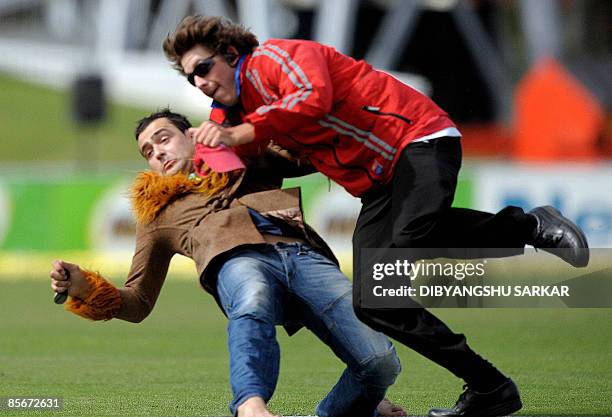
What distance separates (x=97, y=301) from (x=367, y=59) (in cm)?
3823

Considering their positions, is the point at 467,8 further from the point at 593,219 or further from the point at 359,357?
the point at 359,357

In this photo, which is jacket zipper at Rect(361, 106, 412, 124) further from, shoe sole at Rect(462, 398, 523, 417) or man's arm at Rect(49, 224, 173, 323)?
shoe sole at Rect(462, 398, 523, 417)

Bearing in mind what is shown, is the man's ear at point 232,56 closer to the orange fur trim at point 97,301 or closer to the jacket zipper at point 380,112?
the jacket zipper at point 380,112

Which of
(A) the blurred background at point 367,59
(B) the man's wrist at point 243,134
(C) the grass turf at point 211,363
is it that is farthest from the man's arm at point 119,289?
(A) the blurred background at point 367,59

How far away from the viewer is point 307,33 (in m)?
45.7

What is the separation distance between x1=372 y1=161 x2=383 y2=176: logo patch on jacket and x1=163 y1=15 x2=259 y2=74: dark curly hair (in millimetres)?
821

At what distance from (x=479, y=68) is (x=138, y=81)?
466 inches

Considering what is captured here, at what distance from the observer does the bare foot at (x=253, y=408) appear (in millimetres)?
5410

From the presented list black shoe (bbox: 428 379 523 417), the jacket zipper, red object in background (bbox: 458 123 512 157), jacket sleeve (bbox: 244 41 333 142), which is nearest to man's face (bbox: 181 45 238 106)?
jacket sleeve (bbox: 244 41 333 142)

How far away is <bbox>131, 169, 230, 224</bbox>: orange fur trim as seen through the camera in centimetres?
638

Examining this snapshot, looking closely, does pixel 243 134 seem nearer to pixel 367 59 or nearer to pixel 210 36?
pixel 210 36

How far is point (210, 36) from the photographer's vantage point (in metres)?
6.05

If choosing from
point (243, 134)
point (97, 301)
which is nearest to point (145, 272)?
point (97, 301)

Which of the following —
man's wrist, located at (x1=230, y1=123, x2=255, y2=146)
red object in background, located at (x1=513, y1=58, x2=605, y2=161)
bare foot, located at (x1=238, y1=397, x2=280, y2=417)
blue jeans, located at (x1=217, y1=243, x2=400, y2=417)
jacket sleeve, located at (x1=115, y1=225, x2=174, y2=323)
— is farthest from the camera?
red object in background, located at (x1=513, y1=58, x2=605, y2=161)
